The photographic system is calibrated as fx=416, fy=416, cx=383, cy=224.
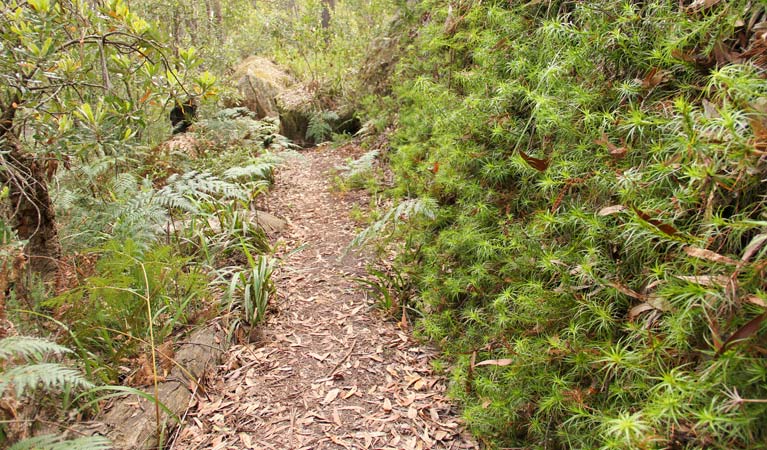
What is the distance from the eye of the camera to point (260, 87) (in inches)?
373

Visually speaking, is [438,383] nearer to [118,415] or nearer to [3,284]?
[118,415]

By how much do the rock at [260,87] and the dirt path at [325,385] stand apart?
20.6 feet

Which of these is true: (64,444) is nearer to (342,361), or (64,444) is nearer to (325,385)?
(325,385)

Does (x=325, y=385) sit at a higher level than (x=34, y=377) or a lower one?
lower

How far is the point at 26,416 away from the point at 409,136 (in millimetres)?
3969

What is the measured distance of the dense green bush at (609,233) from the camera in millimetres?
1365

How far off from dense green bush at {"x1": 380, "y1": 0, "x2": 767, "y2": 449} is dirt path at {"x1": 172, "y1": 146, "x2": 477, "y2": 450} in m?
0.27

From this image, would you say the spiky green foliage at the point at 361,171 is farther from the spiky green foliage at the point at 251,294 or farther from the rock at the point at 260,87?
the rock at the point at 260,87

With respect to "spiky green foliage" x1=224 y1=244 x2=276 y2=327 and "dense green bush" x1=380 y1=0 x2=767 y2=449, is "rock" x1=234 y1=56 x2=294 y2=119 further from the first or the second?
"dense green bush" x1=380 y1=0 x2=767 y2=449

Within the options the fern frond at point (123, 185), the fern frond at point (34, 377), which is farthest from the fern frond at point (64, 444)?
the fern frond at point (123, 185)

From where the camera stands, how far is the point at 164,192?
11.5 ft

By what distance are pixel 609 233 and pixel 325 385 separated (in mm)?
1928

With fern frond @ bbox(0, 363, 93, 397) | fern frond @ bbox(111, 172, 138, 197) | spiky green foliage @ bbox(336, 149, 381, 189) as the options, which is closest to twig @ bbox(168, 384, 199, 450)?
fern frond @ bbox(0, 363, 93, 397)

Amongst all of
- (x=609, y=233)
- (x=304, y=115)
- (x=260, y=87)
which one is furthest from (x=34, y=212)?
(x=260, y=87)
